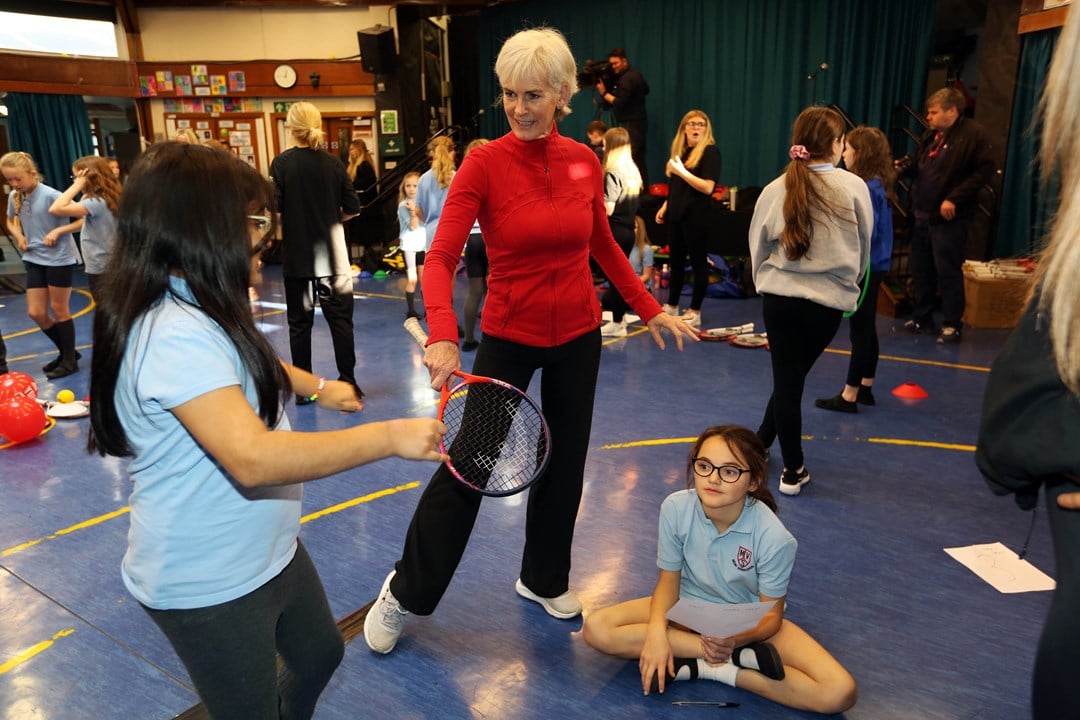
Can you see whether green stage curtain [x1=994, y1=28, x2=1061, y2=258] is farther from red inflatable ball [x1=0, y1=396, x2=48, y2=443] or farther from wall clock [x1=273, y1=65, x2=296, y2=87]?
wall clock [x1=273, y1=65, x2=296, y2=87]

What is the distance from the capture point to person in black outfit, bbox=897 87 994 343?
726 cm

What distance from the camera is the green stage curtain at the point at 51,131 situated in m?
13.7

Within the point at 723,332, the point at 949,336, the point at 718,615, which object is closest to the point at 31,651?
the point at 718,615

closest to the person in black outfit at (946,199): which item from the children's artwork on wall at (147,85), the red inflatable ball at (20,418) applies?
the red inflatable ball at (20,418)

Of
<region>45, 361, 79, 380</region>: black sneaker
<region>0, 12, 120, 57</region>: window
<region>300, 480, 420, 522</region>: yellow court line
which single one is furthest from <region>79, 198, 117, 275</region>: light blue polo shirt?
<region>0, 12, 120, 57</region>: window

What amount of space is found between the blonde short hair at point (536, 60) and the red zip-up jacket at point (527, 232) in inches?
8.1

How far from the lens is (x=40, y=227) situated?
6.40 metres

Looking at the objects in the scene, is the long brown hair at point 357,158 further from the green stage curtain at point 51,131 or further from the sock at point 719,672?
the sock at point 719,672

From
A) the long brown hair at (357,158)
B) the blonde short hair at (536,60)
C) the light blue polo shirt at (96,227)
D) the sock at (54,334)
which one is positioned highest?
the blonde short hair at (536,60)

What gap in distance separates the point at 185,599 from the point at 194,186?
2.74 ft

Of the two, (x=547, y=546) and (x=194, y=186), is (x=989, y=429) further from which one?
(x=547, y=546)

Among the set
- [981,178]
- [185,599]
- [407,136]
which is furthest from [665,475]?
[407,136]

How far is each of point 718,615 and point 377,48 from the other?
12.8 metres

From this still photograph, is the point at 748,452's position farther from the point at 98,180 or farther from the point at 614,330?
the point at 98,180
